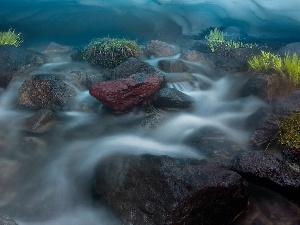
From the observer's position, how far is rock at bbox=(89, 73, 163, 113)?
21.5 feet

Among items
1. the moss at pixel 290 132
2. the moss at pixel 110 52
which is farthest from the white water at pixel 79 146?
the moss at pixel 110 52

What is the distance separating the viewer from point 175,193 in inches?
138

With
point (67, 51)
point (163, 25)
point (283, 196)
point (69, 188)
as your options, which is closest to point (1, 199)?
point (69, 188)

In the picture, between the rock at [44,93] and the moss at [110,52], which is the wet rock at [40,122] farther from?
the moss at [110,52]

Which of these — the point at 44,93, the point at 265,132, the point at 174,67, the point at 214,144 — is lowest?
the point at 44,93

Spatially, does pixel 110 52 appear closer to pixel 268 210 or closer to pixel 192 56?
pixel 192 56

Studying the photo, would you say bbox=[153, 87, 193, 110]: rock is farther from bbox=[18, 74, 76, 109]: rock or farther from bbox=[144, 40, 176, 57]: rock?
bbox=[144, 40, 176, 57]: rock

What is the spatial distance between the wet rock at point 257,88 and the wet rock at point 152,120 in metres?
2.53

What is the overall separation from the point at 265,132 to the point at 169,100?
2.55 metres

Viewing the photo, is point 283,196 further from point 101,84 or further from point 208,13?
point 208,13

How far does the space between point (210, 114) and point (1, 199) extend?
508 centimetres

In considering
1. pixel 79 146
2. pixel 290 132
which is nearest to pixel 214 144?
pixel 290 132

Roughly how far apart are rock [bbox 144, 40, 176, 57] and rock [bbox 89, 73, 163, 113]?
448 cm

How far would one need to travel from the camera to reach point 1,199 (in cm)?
420
